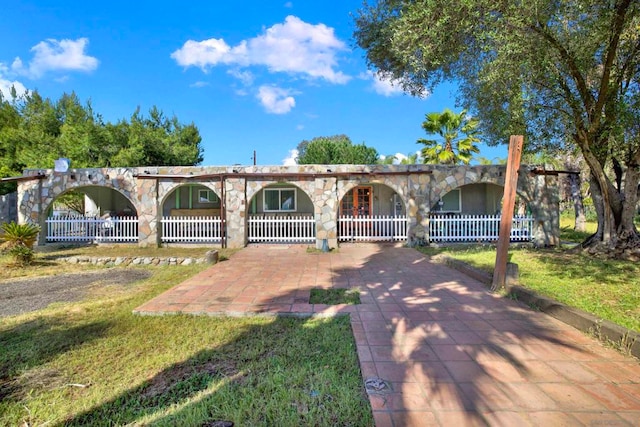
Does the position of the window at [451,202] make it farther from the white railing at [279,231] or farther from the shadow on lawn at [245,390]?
the shadow on lawn at [245,390]

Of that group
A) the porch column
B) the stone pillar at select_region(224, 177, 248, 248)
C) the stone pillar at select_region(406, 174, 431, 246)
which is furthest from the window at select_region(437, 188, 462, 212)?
the porch column

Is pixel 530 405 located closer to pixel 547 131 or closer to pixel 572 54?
pixel 572 54

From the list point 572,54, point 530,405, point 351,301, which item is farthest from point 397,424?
point 572,54

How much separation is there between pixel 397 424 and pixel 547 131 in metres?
8.36

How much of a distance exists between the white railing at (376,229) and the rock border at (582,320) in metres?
5.72

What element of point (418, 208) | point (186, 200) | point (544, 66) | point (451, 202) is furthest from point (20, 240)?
point (451, 202)

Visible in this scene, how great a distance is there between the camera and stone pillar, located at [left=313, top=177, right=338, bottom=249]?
10.8m

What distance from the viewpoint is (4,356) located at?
3.11m

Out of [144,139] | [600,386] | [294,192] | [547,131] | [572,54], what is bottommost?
[600,386]

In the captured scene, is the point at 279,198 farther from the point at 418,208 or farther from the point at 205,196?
the point at 418,208

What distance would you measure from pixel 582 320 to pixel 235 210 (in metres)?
9.61

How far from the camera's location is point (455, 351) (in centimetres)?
309

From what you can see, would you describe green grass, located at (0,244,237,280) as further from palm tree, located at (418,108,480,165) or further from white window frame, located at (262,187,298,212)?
palm tree, located at (418,108,480,165)

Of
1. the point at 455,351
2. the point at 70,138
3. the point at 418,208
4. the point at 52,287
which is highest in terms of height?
the point at 70,138
